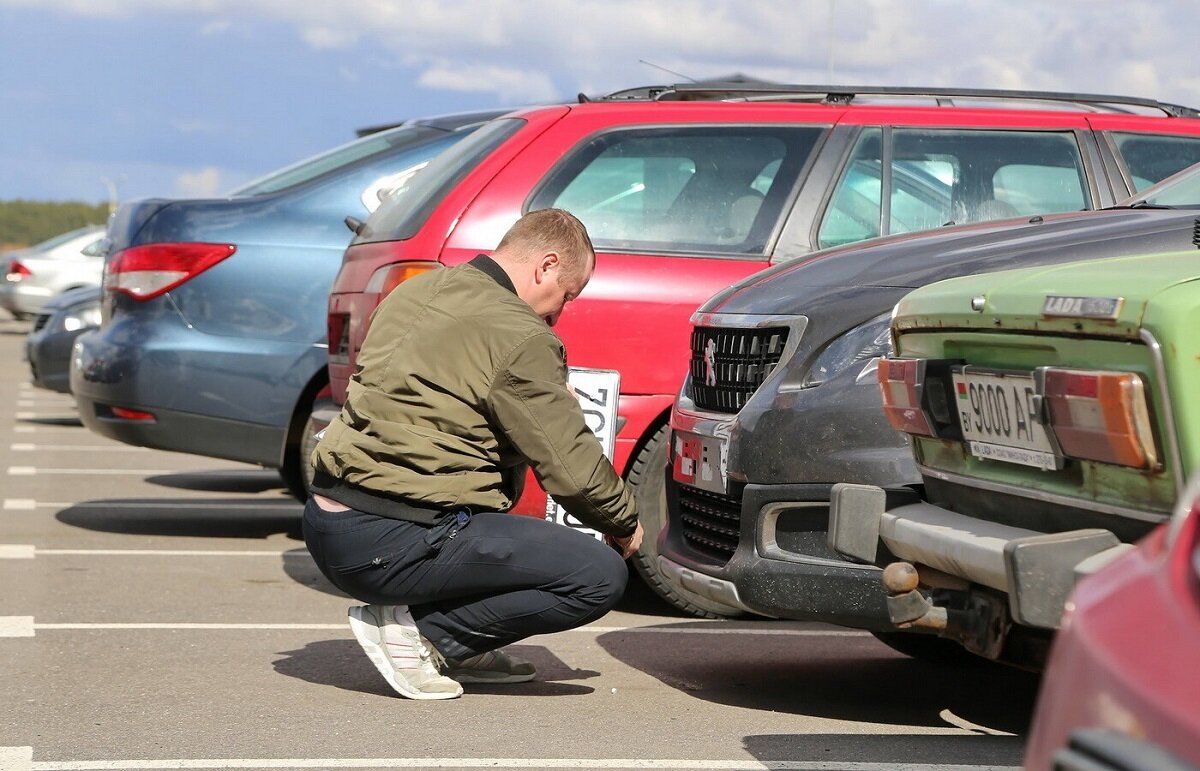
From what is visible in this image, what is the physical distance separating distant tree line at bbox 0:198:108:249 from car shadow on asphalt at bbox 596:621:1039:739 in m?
71.3

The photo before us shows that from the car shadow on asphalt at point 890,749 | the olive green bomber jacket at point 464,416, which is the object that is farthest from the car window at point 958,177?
the car shadow on asphalt at point 890,749

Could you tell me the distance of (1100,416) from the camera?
3209mm

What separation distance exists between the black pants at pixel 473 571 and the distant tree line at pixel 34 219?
72.1 m

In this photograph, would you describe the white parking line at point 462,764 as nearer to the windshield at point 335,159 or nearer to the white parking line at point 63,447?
the windshield at point 335,159

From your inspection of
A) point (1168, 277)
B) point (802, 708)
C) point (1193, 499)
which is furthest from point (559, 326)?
point (1193, 499)

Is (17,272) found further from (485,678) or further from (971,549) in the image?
(971,549)

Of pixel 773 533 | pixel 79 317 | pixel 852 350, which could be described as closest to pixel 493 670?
pixel 773 533

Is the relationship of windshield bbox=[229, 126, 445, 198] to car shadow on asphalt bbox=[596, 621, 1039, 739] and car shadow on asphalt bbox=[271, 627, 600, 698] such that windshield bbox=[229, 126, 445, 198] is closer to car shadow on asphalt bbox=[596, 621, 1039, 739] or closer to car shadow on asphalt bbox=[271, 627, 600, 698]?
car shadow on asphalt bbox=[271, 627, 600, 698]

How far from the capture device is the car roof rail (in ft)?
21.4

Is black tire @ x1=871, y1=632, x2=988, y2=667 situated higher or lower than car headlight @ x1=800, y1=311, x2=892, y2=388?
lower

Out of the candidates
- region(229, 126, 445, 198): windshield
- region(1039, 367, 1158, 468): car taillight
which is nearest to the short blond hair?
region(1039, 367, 1158, 468): car taillight

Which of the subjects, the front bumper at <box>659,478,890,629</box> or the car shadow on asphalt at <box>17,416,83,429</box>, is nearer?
the front bumper at <box>659,478,890,629</box>

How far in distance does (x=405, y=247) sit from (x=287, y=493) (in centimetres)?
472

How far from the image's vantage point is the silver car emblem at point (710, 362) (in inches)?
199
